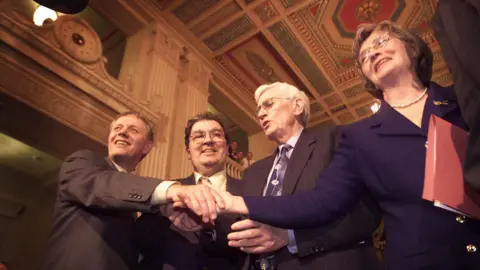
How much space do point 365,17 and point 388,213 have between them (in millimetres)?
6096

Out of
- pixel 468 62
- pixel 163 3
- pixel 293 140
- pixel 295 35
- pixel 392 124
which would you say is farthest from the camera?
pixel 295 35

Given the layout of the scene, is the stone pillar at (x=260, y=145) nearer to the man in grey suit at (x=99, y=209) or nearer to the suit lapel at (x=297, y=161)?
the man in grey suit at (x=99, y=209)

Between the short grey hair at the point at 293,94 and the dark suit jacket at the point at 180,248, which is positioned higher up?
the short grey hair at the point at 293,94

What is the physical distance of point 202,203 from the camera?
150 centimetres

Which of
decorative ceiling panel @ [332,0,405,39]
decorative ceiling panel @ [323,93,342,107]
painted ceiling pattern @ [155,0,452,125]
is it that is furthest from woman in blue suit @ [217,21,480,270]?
decorative ceiling panel @ [323,93,342,107]

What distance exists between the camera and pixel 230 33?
22.9ft

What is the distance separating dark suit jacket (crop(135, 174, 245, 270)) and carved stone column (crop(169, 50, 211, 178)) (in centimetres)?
358

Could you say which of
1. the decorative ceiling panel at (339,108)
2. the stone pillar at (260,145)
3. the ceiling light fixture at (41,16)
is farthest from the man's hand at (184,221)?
the decorative ceiling panel at (339,108)

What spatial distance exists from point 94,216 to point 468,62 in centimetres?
178

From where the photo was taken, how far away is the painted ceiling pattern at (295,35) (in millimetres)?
6434

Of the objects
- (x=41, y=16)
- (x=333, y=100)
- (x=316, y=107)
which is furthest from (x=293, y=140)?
(x=316, y=107)

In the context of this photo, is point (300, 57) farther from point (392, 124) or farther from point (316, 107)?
point (392, 124)

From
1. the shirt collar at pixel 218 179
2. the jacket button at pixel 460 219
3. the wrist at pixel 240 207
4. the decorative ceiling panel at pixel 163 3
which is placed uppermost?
the decorative ceiling panel at pixel 163 3

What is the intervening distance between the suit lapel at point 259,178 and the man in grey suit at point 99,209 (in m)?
0.35
